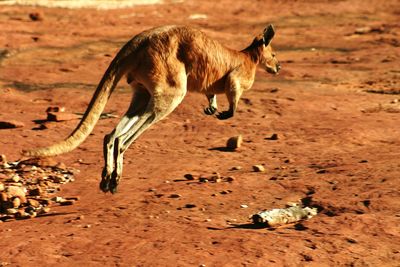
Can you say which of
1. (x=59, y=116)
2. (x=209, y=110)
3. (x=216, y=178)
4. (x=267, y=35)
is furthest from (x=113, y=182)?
(x=59, y=116)

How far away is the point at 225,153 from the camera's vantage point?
1079 centimetres

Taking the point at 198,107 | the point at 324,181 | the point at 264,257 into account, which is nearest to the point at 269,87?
the point at 198,107

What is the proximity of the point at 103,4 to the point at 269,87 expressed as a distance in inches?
335

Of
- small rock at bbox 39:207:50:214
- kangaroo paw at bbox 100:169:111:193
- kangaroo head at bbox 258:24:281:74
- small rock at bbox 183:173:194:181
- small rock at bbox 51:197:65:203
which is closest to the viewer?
small rock at bbox 39:207:50:214

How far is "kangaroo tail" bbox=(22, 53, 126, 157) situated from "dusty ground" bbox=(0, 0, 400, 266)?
2.13 feet

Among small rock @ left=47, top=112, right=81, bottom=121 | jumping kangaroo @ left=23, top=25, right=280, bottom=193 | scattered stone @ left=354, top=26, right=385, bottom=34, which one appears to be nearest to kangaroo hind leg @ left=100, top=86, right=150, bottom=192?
jumping kangaroo @ left=23, top=25, right=280, bottom=193

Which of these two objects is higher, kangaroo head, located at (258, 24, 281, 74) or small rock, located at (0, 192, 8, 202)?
kangaroo head, located at (258, 24, 281, 74)

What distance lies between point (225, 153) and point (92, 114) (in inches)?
114

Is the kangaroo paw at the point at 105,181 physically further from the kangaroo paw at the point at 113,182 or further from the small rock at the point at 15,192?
the small rock at the point at 15,192

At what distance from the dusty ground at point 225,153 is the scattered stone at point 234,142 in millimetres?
131

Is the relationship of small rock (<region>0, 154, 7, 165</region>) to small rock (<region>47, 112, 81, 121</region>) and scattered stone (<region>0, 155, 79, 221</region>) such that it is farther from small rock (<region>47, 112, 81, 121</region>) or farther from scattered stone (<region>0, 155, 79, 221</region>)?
small rock (<region>47, 112, 81, 121</region>)

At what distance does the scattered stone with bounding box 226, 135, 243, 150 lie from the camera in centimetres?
1093

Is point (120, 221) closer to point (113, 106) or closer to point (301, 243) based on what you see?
point (301, 243)

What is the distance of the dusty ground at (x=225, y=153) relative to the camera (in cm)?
688
